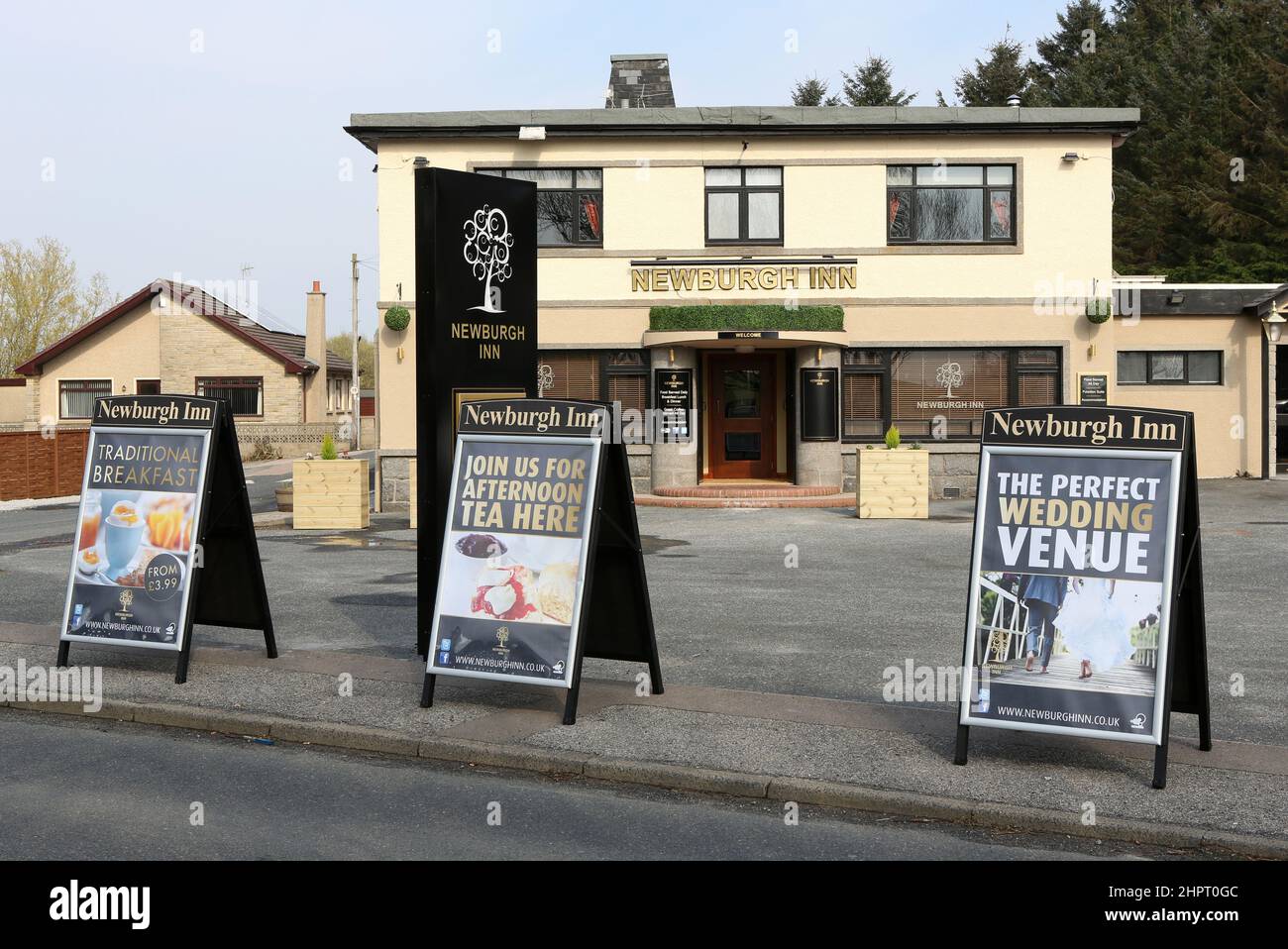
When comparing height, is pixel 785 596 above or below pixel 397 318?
below

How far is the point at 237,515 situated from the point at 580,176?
1691cm

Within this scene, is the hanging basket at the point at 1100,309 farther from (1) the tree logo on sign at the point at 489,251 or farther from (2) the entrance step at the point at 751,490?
(1) the tree logo on sign at the point at 489,251

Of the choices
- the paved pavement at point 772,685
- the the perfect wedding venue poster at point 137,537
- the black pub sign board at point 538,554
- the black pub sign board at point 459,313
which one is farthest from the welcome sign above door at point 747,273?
the black pub sign board at point 538,554

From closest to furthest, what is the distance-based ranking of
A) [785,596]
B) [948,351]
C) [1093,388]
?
[785,596], [1093,388], [948,351]

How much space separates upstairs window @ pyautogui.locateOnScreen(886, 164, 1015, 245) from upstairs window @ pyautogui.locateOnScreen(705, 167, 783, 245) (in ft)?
6.83

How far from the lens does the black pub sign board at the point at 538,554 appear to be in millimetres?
8156

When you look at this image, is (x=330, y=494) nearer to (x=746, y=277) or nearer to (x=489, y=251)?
(x=746, y=277)

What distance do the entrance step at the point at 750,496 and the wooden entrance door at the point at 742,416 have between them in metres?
1.20

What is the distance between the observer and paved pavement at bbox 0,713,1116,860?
5980 millimetres

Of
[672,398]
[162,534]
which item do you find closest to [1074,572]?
[162,534]

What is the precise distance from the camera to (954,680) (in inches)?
361

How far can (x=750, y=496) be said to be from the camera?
79.0 feet

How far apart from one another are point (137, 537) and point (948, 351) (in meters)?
18.6
